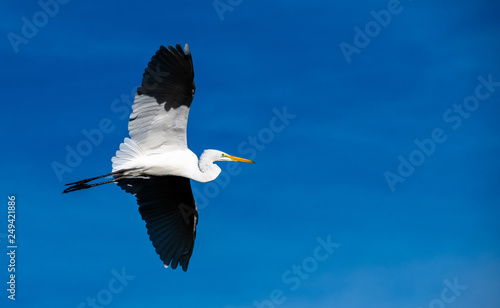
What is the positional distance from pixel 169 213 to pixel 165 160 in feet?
6.13

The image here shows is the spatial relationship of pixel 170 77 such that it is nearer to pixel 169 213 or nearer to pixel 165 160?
pixel 165 160

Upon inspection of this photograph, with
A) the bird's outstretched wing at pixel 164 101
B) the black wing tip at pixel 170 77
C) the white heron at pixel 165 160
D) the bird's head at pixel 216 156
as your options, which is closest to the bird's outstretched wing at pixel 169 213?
the white heron at pixel 165 160

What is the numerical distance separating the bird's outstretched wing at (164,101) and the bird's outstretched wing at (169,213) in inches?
54.6

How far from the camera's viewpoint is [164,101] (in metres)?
13.2

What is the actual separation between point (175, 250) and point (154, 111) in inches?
137

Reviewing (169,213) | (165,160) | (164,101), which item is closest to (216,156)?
(165,160)

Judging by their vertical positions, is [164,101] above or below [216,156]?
above

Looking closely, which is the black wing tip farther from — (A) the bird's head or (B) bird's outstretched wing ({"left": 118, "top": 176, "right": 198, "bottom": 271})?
(B) bird's outstretched wing ({"left": 118, "top": 176, "right": 198, "bottom": 271})

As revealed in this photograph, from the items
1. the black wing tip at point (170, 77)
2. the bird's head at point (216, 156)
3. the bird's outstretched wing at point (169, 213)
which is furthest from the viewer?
the bird's outstretched wing at point (169, 213)

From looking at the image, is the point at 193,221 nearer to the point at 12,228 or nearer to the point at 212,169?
the point at 212,169

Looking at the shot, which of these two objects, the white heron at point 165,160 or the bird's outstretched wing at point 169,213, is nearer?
the white heron at point 165,160

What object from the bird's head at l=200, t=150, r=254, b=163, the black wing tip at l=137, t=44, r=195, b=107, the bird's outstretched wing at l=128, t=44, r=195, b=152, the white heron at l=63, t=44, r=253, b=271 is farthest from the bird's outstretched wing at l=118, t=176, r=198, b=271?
the black wing tip at l=137, t=44, r=195, b=107

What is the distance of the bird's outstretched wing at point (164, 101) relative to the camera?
1281 centimetres

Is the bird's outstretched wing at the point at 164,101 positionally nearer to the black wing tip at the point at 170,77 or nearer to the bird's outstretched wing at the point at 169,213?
the black wing tip at the point at 170,77
